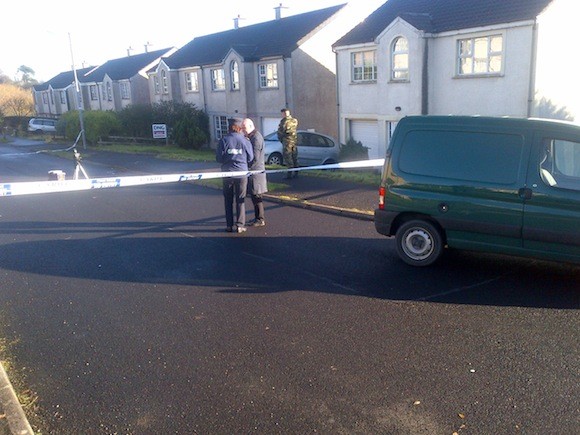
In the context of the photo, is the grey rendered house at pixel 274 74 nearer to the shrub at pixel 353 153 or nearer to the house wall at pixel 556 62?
the shrub at pixel 353 153

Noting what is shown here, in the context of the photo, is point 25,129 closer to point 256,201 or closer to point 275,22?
point 275,22

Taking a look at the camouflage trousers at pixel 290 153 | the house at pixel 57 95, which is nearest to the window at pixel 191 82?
the camouflage trousers at pixel 290 153

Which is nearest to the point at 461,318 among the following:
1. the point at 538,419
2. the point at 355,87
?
the point at 538,419

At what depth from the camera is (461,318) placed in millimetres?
5809

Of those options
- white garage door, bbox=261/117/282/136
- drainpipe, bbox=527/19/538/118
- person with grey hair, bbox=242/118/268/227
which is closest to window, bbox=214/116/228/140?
white garage door, bbox=261/117/282/136

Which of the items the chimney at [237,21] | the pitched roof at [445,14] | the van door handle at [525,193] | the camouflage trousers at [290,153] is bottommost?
the camouflage trousers at [290,153]

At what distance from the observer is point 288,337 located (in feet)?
18.0

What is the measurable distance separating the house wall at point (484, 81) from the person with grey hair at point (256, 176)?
10032 mm

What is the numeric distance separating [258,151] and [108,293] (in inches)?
165

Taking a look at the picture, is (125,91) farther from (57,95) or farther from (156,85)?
(57,95)

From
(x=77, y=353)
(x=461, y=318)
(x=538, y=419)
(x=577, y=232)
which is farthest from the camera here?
(x=577, y=232)

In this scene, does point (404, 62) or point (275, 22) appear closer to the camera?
point (404, 62)

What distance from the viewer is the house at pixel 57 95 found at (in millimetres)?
61406

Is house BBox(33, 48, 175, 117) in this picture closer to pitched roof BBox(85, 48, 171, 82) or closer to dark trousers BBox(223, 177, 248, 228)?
pitched roof BBox(85, 48, 171, 82)
